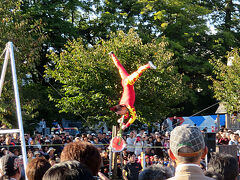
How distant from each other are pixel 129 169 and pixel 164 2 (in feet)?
67.4

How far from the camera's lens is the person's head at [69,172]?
2.21 metres

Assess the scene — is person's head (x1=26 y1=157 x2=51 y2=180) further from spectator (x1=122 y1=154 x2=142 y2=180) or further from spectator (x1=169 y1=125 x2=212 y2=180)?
spectator (x1=122 y1=154 x2=142 y2=180)

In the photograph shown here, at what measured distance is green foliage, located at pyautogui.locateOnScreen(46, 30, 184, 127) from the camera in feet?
60.4

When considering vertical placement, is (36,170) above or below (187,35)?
below

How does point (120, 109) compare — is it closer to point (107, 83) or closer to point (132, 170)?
point (132, 170)

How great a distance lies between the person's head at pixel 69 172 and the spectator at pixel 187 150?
1.66 ft

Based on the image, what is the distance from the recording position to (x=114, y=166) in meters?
13.0

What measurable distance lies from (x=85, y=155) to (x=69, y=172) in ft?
1.82

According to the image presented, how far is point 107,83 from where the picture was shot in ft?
61.4

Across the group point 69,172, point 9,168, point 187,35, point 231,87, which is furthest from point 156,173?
point 187,35

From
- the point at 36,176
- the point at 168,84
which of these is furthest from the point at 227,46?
the point at 36,176

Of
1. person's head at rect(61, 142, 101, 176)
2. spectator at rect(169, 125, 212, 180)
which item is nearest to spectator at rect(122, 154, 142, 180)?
person's head at rect(61, 142, 101, 176)

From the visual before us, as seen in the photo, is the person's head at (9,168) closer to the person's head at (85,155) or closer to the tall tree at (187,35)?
the person's head at (85,155)

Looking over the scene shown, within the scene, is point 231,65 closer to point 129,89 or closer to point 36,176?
point 129,89
